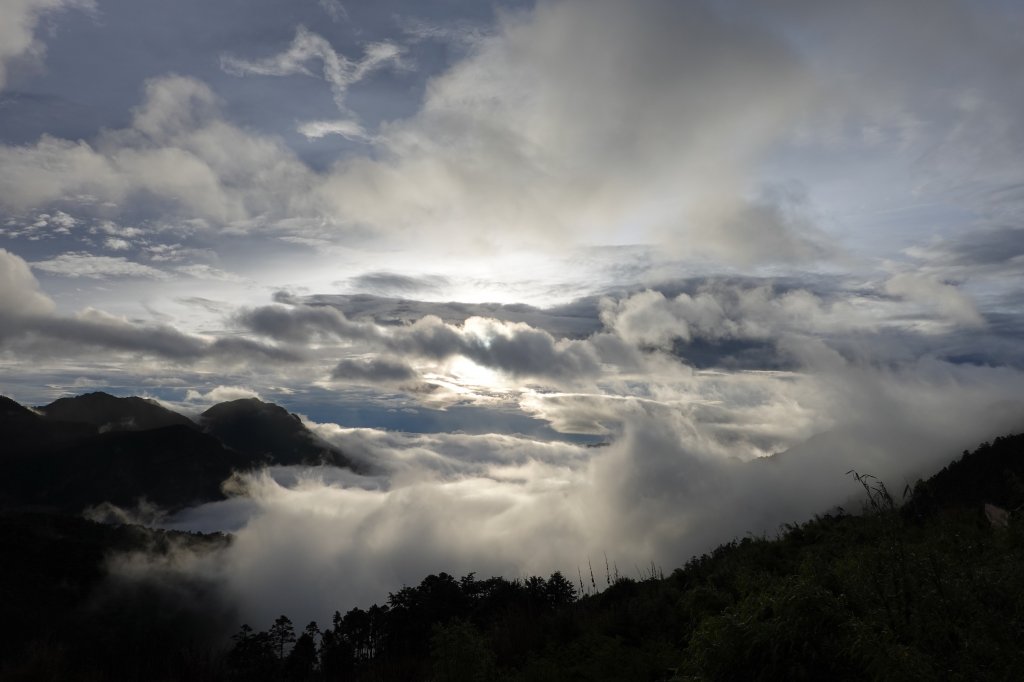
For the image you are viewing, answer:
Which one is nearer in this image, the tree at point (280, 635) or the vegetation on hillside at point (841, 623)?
the vegetation on hillside at point (841, 623)

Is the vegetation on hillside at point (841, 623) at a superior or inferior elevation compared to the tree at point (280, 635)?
superior

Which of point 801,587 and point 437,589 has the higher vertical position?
point 801,587

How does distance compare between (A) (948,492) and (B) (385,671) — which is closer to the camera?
(B) (385,671)

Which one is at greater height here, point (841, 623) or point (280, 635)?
point (841, 623)

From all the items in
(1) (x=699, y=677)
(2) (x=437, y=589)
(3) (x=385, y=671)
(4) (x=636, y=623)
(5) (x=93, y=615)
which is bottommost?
(5) (x=93, y=615)

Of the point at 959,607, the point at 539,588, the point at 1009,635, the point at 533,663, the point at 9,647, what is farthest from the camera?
the point at 9,647

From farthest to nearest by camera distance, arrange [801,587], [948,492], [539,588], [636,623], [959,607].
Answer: [948,492] → [539,588] → [636,623] → [801,587] → [959,607]

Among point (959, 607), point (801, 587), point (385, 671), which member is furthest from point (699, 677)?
point (385, 671)

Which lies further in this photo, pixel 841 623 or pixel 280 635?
pixel 280 635

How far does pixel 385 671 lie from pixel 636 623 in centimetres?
1795

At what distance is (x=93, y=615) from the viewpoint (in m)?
197

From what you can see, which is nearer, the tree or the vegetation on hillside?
the vegetation on hillside

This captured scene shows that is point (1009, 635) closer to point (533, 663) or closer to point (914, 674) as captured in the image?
point (914, 674)

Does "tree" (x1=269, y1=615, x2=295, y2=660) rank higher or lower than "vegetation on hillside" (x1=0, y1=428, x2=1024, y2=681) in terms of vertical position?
lower
